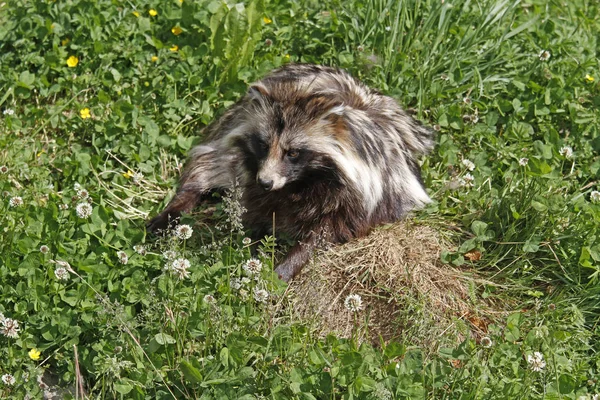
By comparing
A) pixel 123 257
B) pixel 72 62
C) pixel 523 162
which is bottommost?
pixel 523 162

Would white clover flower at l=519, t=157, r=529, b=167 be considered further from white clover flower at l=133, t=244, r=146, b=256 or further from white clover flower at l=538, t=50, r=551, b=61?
white clover flower at l=133, t=244, r=146, b=256

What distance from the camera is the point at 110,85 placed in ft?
17.0

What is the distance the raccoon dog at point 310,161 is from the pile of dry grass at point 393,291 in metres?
0.12

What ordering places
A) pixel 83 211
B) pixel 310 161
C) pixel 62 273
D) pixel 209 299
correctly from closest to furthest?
pixel 209 299 < pixel 62 273 < pixel 83 211 < pixel 310 161

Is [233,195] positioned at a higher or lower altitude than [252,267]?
lower

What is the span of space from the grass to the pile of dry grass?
4 cm

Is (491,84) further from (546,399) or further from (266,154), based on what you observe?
(546,399)

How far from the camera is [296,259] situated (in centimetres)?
436

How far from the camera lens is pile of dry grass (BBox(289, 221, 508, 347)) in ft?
13.3

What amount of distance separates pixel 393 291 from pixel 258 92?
3.73ft

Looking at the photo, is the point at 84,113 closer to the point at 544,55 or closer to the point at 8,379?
the point at 8,379

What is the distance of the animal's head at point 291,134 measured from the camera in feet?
13.7

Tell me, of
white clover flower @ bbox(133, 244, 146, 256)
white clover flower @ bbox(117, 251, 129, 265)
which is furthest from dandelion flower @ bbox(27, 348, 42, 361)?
white clover flower @ bbox(133, 244, 146, 256)

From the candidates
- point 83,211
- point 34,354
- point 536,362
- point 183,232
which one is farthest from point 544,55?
point 34,354
